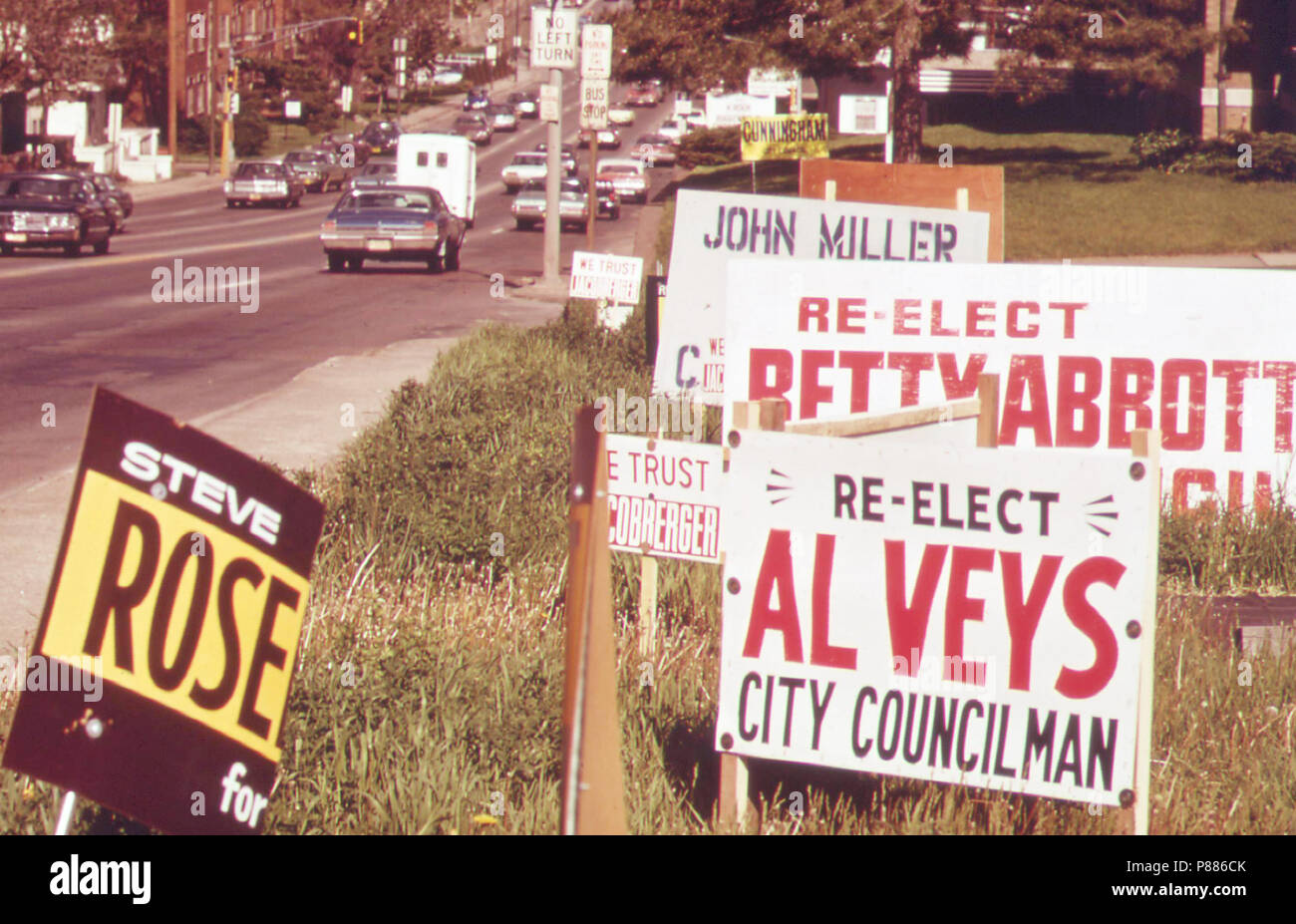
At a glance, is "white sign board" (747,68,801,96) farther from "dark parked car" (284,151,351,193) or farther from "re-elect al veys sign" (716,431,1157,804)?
"re-elect al veys sign" (716,431,1157,804)

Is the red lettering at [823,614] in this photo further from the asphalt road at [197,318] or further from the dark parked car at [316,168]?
the dark parked car at [316,168]

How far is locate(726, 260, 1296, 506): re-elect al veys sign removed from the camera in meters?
8.19

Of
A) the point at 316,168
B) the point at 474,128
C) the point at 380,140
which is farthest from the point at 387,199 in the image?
the point at 474,128

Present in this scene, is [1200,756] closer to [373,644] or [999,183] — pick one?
[373,644]

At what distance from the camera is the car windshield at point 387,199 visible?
3125cm

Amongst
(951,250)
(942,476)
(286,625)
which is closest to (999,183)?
(951,250)

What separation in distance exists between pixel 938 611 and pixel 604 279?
454 inches

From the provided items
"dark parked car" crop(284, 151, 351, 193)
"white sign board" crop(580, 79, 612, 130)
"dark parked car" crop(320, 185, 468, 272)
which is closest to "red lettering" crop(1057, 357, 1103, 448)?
"white sign board" crop(580, 79, 612, 130)

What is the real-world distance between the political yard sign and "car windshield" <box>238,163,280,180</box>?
51.3 m

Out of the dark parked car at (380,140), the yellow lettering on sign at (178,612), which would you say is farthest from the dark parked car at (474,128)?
the yellow lettering on sign at (178,612)

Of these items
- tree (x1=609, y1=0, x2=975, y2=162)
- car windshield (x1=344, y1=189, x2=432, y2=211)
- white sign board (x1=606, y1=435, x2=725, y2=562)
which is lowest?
white sign board (x1=606, y1=435, x2=725, y2=562)

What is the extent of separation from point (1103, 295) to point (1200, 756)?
144 inches

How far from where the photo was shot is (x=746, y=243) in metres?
10.2

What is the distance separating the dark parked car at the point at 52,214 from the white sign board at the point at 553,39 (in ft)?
35.5
